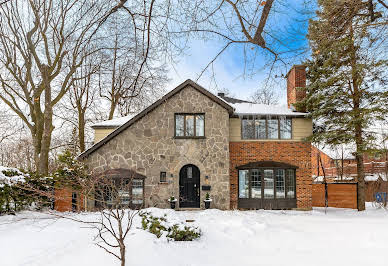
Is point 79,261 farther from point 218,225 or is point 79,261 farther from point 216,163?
point 216,163

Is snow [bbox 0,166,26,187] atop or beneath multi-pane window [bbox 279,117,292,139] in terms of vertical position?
beneath

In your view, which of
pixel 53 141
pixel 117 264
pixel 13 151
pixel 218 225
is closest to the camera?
pixel 117 264

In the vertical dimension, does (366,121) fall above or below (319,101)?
below

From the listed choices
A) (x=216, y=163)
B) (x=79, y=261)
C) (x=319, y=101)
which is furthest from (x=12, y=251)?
(x=319, y=101)

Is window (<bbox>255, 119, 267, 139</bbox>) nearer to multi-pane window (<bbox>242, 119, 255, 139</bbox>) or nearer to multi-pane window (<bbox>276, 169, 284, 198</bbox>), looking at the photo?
multi-pane window (<bbox>242, 119, 255, 139</bbox>)

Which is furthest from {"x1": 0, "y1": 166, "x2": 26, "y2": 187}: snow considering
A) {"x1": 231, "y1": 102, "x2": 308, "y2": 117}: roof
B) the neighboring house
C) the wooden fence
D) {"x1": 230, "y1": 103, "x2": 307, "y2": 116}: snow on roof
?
the neighboring house

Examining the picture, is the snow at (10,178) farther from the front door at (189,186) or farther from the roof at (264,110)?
the roof at (264,110)

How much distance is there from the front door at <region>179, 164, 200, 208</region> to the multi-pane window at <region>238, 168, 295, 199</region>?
2.42 meters

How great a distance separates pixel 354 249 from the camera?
261 inches

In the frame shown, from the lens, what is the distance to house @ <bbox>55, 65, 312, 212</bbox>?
13078 mm

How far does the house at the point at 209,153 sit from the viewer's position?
13.1 meters

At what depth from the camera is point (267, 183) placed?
1372 centimetres

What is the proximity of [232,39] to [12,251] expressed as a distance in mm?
6605

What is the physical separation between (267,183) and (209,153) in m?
3.58
